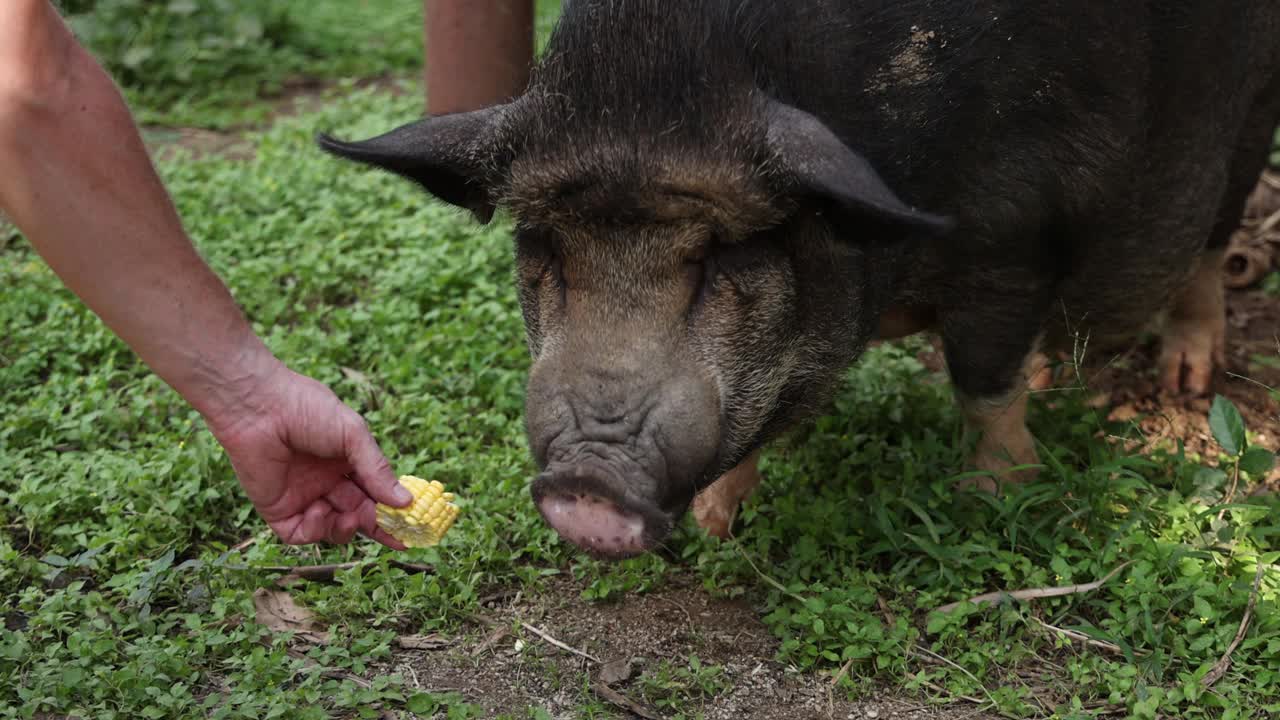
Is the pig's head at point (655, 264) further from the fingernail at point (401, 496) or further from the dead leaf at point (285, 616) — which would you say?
the dead leaf at point (285, 616)

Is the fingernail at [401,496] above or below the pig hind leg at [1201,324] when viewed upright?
below

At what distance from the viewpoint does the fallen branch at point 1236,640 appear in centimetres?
346

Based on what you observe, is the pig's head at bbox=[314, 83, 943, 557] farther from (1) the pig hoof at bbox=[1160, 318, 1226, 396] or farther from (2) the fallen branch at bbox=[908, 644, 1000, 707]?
(1) the pig hoof at bbox=[1160, 318, 1226, 396]

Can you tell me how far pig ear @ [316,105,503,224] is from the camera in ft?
11.3

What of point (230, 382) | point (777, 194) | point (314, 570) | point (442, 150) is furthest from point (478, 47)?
point (230, 382)

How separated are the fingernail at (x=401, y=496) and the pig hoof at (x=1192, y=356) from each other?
324 centimetres

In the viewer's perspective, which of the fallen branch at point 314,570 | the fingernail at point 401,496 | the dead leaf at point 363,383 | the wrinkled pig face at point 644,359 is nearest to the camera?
the wrinkled pig face at point 644,359

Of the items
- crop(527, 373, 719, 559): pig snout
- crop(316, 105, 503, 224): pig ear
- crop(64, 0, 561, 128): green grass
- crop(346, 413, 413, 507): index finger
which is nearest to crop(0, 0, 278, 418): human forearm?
crop(346, 413, 413, 507): index finger

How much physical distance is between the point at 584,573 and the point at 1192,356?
271cm

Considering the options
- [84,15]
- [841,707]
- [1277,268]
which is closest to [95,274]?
[841,707]

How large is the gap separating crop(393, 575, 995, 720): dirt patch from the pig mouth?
0.53m

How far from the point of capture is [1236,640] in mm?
3531

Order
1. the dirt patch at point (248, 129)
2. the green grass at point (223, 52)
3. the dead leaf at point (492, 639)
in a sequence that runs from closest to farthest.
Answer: the dead leaf at point (492, 639) < the dirt patch at point (248, 129) < the green grass at point (223, 52)

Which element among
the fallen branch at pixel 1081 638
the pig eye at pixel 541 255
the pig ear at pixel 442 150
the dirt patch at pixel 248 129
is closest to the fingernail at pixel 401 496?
the pig eye at pixel 541 255
